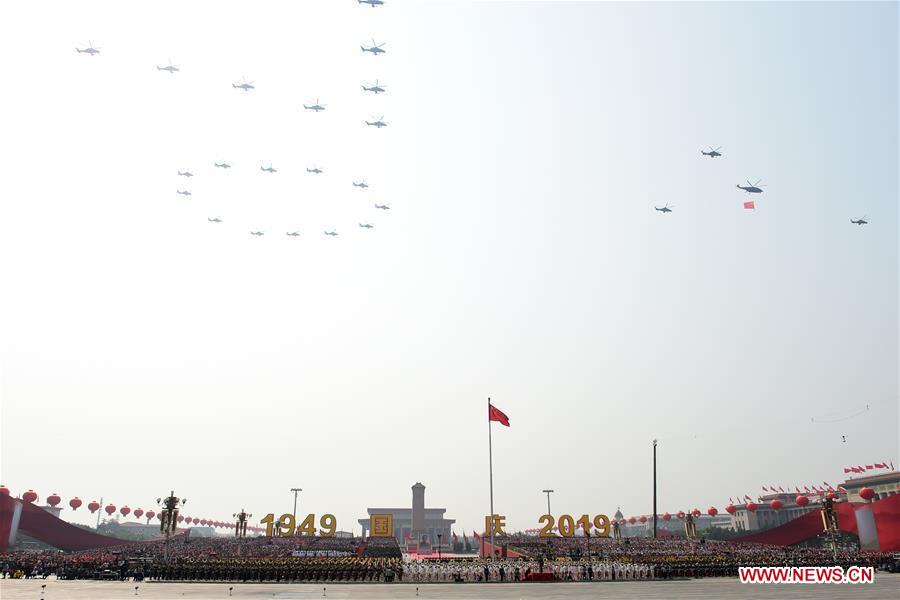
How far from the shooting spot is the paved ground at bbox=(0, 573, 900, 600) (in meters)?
32.6

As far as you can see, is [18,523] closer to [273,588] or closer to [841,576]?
[273,588]

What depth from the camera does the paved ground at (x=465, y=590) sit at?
32594 mm

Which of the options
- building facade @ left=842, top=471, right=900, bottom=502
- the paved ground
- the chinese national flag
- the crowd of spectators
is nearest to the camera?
the paved ground

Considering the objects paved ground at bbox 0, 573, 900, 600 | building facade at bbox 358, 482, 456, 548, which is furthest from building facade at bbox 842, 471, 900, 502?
paved ground at bbox 0, 573, 900, 600

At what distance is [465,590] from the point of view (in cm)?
3741

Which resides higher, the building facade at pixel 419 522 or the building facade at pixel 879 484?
the building facade at pixel 879 484

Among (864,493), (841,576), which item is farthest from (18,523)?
(864,493)

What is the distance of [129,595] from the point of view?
1305 inches

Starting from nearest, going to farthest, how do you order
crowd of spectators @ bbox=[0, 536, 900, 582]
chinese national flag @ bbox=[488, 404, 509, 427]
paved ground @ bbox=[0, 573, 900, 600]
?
paved ground @ bbox=[0, 573, 900, 600]
crowd of spectators @ bbox=[0, 536, 900, 582]
chinese national flag @ bbox=[488, 404, 509, 427]

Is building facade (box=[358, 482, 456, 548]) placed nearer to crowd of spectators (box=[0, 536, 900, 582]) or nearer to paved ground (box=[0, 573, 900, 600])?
crowd of spectators (box=[0, 536, 900, 582])

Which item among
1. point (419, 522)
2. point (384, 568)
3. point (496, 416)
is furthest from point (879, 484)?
point (384, 568)

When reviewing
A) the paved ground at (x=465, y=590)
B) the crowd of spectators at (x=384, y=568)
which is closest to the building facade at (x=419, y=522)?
the crowd of spectators at (x=384, y=568)

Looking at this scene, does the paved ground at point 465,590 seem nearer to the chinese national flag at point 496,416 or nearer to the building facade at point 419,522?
the chinese national flag at point 496,416

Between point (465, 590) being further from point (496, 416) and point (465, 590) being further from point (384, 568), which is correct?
point (496, 416)
